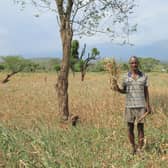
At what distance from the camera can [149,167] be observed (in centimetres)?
655

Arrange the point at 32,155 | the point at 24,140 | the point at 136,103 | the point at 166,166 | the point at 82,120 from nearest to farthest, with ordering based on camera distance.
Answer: the point at 32,155
the point at 166,166
the point at 24,140
the point at 136,103
the point at 82,120

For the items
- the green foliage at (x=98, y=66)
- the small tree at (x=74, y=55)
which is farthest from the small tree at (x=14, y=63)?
the small tree at (x=74, y=55)

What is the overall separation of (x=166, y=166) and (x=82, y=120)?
20.0ft

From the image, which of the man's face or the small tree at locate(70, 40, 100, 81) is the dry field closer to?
the man's face

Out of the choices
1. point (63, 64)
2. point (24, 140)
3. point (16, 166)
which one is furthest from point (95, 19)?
point (16, 166)

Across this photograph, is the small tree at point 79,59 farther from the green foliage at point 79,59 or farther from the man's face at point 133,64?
the man's face at point 133,64


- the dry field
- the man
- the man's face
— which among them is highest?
the man's face

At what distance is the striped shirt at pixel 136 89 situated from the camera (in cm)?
850

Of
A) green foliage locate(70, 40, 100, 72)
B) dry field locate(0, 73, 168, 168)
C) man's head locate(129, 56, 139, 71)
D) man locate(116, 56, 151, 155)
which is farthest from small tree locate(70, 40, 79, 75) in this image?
man's head locate(129, 56, 139, 71)

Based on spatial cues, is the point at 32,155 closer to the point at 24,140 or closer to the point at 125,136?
the point at 24,140

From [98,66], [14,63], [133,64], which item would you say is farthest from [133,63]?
[14,63]

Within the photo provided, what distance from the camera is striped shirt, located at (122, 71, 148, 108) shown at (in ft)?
27.9

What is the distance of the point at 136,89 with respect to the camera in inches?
336

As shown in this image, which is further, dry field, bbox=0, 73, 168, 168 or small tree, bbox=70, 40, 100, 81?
small tree, bbox=70, 40, 100, 81
